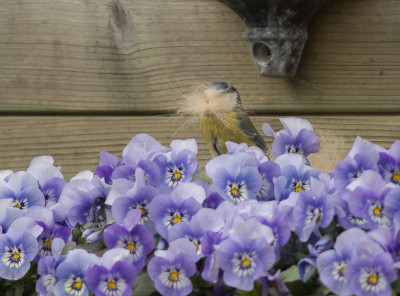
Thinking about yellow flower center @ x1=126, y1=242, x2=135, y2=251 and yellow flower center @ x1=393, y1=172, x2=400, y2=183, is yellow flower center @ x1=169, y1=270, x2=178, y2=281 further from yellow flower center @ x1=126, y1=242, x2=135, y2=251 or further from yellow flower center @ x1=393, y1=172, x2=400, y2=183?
yellow flower center @ x1=393, y1=172, x2=400, y2=183

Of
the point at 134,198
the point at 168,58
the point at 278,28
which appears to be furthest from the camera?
the point at 168,58

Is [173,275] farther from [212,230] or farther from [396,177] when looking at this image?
[396,177]

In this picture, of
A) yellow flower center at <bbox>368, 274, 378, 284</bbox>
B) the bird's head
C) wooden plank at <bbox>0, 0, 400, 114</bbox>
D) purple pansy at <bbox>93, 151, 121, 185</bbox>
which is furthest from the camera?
wooden plank at <bbox>0, 0, 400, 114</bbox>

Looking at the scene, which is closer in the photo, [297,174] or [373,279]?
[373,279]

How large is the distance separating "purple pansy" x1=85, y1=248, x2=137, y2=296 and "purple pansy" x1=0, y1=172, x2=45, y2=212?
0.60ft

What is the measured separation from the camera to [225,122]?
777 millimetres

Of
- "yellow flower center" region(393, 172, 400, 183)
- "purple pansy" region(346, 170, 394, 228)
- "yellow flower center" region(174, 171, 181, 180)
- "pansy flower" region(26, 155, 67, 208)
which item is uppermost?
"purple pansy" region(346, 170, 394, 228)

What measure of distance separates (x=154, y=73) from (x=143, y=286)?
759mm

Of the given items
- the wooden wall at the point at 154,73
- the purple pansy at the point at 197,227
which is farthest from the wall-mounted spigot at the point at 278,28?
the purple pansy at the point at 197,227

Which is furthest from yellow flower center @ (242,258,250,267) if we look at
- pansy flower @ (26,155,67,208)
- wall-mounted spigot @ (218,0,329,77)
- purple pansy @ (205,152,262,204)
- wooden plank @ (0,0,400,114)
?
wooden plank @ (0,0,400,114)

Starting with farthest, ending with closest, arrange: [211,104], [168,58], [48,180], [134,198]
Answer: [168,58] < [211,104] < [48,180] < [134,198]

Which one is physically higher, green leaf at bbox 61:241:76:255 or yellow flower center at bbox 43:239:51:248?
green leaf at bbox 61:241:76:255

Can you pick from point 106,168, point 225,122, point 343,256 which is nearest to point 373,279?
point 343,256

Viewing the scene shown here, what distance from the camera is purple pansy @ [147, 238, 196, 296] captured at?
38 cm
